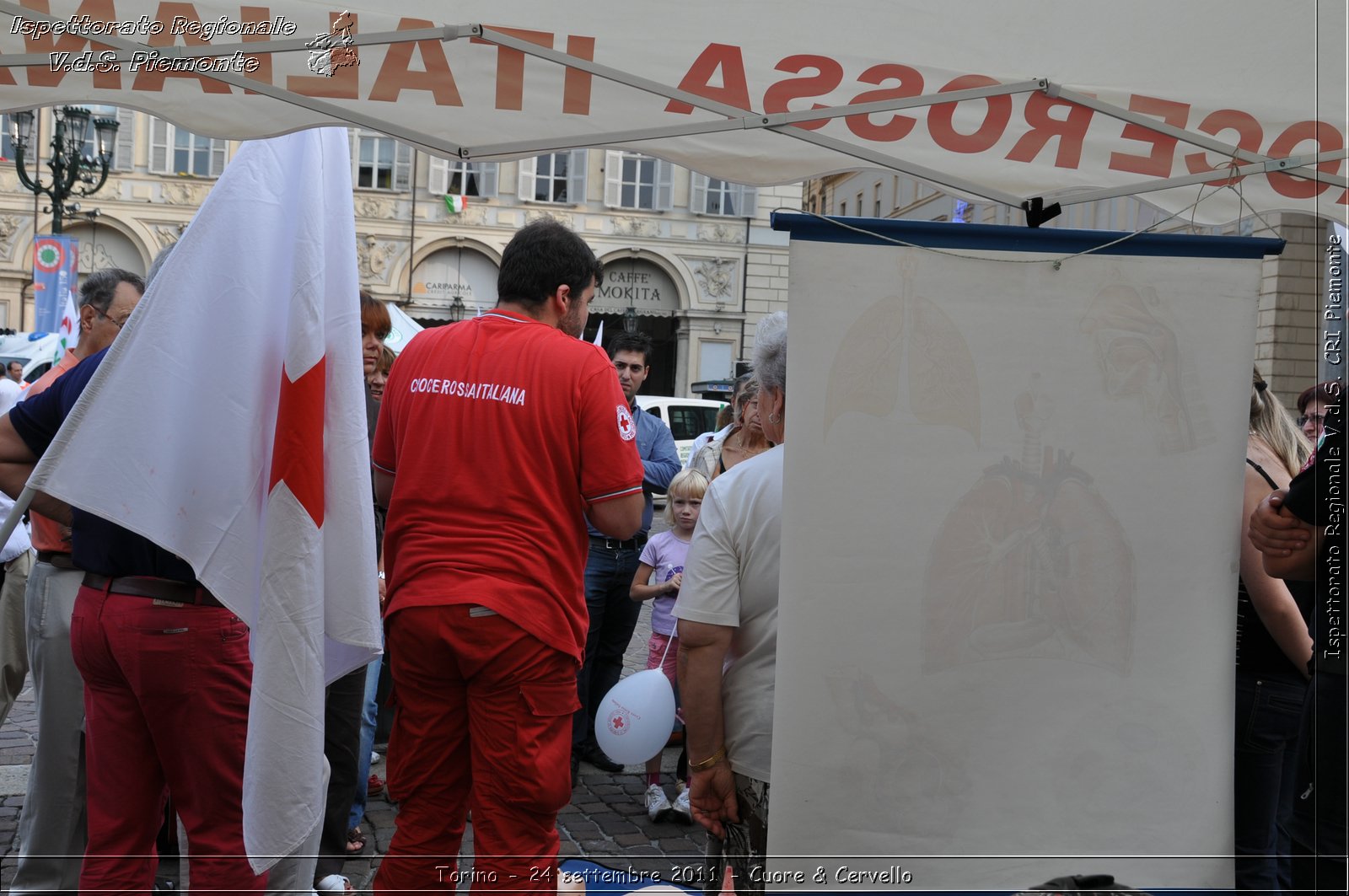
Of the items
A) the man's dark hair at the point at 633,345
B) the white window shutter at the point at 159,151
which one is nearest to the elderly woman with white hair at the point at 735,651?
the man's dark hair at the point at 633,345

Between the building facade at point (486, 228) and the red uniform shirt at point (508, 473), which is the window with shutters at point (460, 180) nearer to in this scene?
the building facade at point (486, 228)

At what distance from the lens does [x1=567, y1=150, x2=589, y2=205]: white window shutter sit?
1340 inches

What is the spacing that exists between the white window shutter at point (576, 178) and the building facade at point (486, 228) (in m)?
0.03

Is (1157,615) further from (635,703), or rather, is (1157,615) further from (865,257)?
(635,703)

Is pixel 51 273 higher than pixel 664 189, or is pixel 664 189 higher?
pixel 664 189

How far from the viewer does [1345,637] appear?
2682 millimetres

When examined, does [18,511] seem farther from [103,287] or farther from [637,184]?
[637,184]

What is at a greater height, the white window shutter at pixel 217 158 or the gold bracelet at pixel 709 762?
the white window shutter at pixel 217 158

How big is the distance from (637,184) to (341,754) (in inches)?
1244

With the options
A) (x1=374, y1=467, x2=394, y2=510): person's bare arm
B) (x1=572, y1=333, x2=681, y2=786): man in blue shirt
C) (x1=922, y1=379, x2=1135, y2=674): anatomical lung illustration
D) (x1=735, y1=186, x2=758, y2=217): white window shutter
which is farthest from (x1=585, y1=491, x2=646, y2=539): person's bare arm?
(x1=735, y1=186, x2=758, y2=217): white window shutter

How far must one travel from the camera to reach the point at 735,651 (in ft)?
9.57

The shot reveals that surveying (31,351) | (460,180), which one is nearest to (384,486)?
(31,351)

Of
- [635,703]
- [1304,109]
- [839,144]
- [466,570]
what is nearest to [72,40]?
[466,570]

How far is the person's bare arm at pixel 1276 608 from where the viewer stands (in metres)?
3.13
